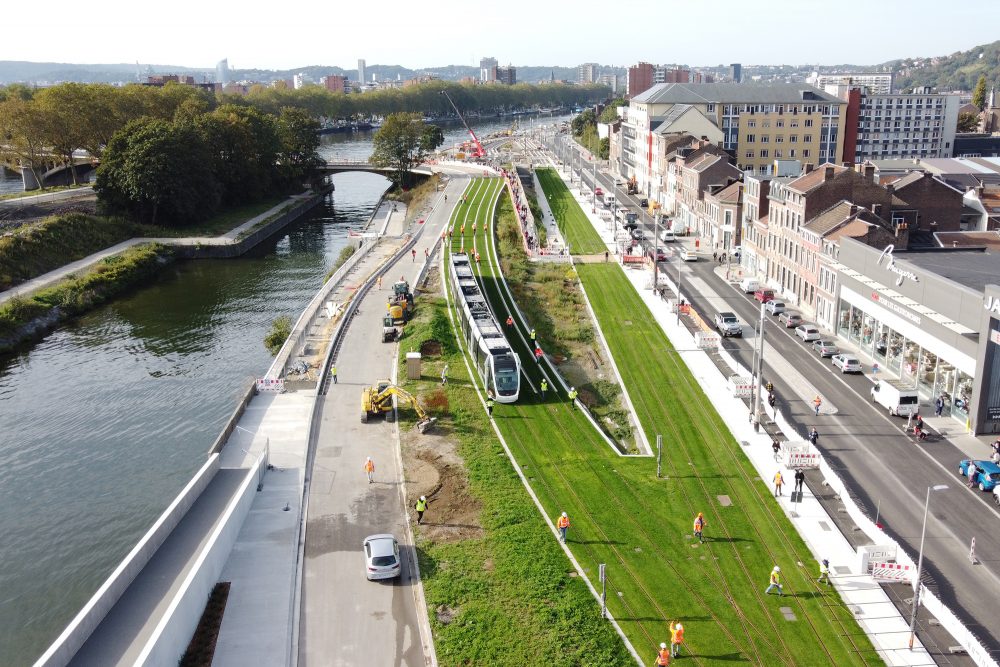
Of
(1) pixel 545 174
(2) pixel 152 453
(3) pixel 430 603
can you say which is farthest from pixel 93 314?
(1) pixel 545 174

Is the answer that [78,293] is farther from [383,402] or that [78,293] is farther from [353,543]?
[353,543]

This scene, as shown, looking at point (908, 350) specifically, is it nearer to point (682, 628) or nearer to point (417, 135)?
point (682, 628)

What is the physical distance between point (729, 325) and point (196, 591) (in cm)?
3990

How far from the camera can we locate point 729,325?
57.0 m

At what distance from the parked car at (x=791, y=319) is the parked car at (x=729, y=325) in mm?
3239

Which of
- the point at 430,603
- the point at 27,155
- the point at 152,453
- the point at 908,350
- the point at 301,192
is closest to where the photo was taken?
the point at 430,603

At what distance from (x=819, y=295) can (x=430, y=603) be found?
40865 millimetres

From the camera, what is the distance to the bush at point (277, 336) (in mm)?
58619

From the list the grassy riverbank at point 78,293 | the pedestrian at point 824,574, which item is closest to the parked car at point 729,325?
the pedestrian at point 824,574

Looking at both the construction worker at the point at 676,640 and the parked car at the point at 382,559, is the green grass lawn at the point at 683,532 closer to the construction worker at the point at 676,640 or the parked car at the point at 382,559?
the construction worker at the point at 676,640

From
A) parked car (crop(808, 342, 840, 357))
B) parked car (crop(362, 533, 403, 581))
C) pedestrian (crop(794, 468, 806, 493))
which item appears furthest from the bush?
pedestrian (crop(794, 468, 806, 493))

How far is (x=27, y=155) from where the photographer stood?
110250 millimetres

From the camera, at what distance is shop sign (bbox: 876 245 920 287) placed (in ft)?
154

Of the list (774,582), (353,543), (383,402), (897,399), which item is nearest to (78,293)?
(383,402)
